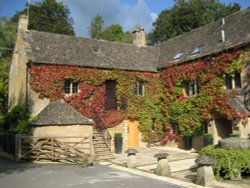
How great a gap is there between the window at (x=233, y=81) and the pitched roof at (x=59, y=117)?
9801 mm

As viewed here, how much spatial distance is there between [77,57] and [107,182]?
14.0m

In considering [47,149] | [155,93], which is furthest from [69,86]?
[155,93]

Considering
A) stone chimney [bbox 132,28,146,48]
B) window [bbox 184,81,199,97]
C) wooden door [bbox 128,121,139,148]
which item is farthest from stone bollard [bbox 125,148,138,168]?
stone chimney [bbox 132,28,146,48]

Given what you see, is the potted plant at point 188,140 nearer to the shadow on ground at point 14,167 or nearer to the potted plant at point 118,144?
the potted plant at point 118,144

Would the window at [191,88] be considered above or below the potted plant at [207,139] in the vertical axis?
above

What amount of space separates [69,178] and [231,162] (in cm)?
641

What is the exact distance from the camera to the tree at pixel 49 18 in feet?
150

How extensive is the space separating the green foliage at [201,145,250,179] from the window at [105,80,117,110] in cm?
1270

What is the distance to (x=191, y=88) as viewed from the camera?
2295 centimetres

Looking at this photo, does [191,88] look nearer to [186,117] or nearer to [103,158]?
[186,117]

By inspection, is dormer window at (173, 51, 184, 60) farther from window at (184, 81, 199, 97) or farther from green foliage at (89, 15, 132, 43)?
green foliage at (89, 15, 132, 43)

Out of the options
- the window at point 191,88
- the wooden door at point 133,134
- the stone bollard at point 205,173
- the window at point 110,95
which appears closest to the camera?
the stone bollard at point 205,173

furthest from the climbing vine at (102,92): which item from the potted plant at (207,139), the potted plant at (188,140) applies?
the potted plant at (207,139)

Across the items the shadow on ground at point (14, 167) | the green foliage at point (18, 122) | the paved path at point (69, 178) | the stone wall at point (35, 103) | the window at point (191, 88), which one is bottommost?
the paved path at point (69, 178)
